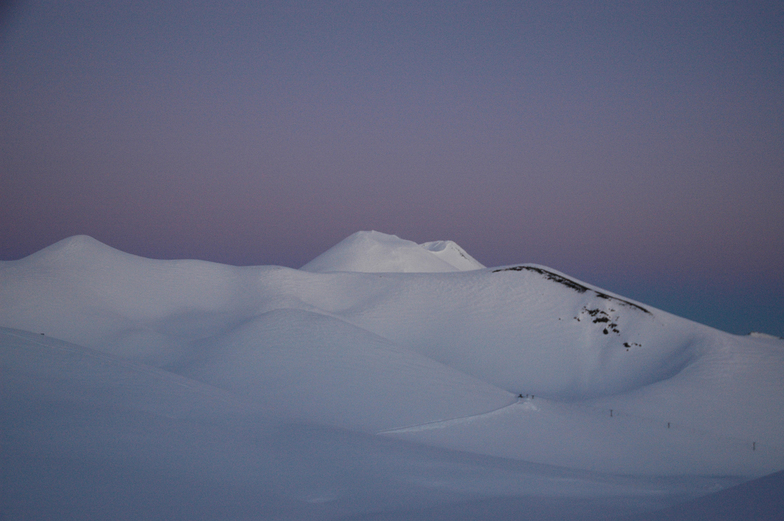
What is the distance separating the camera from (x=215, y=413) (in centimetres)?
1225

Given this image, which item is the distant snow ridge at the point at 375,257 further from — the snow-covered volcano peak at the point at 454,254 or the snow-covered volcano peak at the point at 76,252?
the snow-covered volcano peak at the point at 76,252

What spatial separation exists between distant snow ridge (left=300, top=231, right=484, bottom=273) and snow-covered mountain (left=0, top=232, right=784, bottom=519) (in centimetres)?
1847

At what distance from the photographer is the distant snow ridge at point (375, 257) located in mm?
63312

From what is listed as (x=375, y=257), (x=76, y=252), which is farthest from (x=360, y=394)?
(x=375, y=257)

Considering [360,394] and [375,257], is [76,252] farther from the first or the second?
[375,257]

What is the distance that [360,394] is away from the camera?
19.5m

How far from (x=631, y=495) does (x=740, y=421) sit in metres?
18.9

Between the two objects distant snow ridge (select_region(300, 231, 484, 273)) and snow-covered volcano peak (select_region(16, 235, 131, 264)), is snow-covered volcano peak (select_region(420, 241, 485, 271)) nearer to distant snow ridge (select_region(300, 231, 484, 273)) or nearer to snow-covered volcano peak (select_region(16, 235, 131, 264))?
distant snow ridge (select_region(300, 231, 484, 273))

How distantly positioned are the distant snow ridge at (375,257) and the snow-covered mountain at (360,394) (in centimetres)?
1847

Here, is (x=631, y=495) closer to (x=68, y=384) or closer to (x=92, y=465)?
(x=92, y=465)

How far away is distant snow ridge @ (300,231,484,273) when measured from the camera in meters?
63.3

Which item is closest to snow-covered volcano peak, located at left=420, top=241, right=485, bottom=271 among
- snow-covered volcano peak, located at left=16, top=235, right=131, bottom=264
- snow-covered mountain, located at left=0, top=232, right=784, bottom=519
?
snow-covered mountain, located at left=0, top=232, right=784, bottom=519

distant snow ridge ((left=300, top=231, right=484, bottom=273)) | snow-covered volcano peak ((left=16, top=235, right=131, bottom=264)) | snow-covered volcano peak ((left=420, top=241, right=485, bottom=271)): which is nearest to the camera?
snow-covered volcano peak ((left=16, top=235, right=131, bottom=264))

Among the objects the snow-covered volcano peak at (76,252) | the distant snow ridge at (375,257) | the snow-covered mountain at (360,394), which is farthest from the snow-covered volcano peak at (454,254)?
the snow-covered volcano peak at (76,252)
